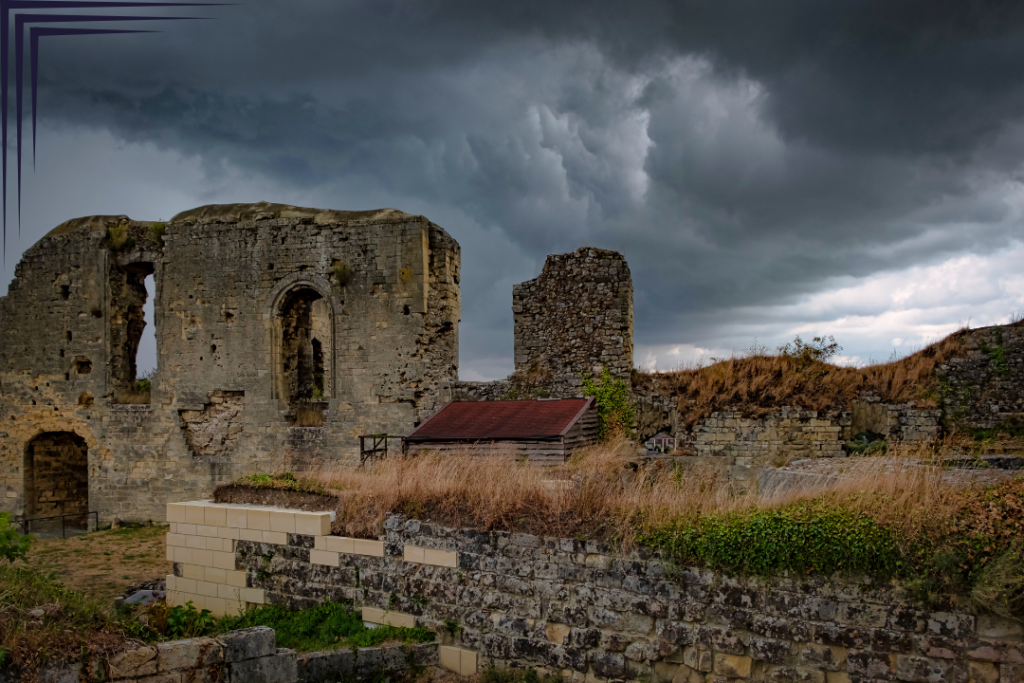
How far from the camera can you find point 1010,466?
28.5 ft

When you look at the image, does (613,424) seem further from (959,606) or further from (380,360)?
(959,606)

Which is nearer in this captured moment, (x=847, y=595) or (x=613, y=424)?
(x=847, y=595)

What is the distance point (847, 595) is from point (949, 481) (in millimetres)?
1757

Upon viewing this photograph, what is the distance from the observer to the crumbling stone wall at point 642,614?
5250 mm

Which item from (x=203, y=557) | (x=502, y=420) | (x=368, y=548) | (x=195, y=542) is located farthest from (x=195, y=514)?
(x=502, y=420)

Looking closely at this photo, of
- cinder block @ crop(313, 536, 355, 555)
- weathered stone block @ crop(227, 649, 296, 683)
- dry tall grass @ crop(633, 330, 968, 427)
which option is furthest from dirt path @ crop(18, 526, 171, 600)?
dry tall grass @ crop(633, 330, 968, 427)

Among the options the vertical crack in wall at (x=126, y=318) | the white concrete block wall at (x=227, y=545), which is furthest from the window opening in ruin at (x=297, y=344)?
the white concrete block wall at (x=227, y=545)

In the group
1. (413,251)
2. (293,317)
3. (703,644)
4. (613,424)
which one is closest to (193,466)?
(293,317)

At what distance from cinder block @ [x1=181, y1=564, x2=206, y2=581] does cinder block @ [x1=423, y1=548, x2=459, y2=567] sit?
3647mm

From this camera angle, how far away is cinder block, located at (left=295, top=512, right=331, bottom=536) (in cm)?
823

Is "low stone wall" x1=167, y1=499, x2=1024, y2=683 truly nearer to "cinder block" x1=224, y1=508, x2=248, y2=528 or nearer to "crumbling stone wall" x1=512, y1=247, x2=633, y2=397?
"cinder block" x1=224, y1=508, x2=248, y2=528

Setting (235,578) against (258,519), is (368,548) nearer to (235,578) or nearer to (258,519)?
(258,519)

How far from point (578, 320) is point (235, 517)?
28.3ft

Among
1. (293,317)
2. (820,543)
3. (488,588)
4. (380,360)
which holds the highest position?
(293,317)
